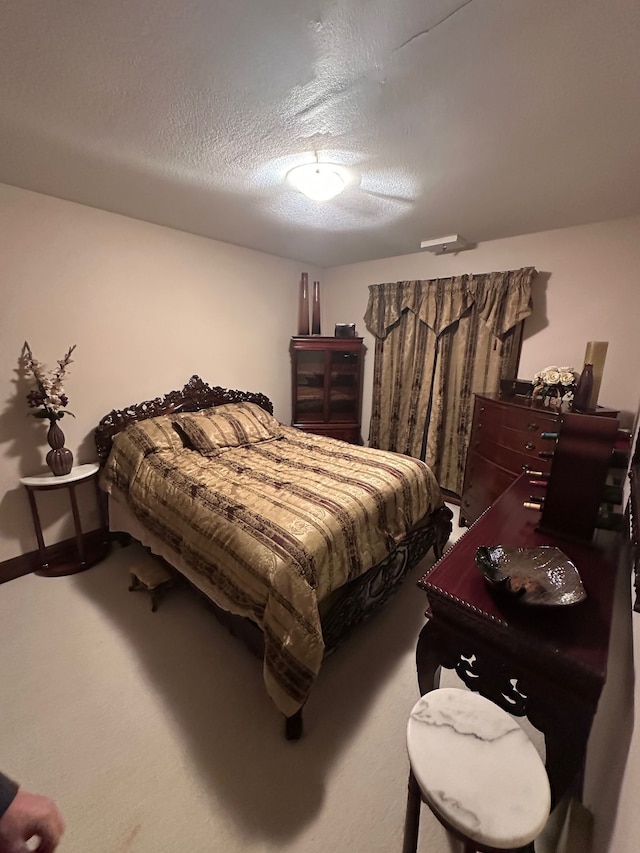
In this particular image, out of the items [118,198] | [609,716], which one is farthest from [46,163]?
[609,716]

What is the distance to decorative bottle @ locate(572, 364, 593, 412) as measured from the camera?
2.11 m

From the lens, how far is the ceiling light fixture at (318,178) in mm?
1761

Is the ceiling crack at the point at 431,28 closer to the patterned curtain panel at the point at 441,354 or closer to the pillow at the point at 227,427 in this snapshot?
the patterned curtain panel at the point at 441,354

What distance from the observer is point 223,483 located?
2.04 m

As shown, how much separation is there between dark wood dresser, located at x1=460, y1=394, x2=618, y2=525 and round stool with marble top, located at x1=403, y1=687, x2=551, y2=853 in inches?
60.8

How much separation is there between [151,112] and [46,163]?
2.88 ft

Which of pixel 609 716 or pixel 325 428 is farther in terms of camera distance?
pixel 325 428

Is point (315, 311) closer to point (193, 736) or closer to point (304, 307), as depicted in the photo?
point (304, 307)

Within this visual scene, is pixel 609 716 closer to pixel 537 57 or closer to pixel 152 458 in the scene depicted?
pixel 537 57

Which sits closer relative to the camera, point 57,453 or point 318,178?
point 318,178

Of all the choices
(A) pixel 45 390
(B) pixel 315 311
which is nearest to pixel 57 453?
(A) pixel 45 390

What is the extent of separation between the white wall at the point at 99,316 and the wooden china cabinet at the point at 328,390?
0.64m

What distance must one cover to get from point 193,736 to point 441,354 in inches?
127

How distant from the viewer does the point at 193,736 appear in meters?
1.39
